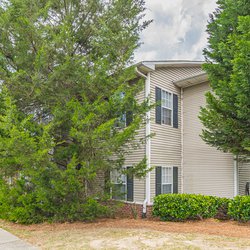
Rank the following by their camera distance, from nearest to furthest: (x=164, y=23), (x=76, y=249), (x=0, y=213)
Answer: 1. (x=76, y=249)
2. (x=0, y=213)
3. (x=164, y=23)

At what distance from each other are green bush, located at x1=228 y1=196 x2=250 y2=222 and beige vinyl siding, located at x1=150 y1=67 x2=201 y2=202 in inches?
125

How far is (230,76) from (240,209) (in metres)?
3.96

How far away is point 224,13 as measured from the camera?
926 centimetres

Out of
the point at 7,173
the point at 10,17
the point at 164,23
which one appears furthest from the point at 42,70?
the point at 164,23

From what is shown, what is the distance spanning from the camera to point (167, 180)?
12.0 metres

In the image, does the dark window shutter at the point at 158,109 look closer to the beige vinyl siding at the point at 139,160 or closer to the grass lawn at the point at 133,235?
the beige vinyl siding at the point at 139,160

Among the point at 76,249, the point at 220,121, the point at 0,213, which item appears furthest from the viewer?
the point at 0,213

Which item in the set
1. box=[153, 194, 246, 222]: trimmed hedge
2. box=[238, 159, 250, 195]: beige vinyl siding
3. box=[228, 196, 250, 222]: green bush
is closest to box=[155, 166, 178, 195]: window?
box=[153, 194, 246, 222]: trimmed hedge

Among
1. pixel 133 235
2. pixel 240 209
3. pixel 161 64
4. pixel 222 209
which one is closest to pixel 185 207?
pixel 222 209

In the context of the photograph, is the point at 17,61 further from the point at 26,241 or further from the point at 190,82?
the point at 190,82

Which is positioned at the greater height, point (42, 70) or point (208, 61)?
point (208, 61)

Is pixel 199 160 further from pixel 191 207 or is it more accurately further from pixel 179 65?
pixel 179 65

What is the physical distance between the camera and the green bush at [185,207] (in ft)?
30.1

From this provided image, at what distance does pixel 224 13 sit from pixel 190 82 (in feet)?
11.9
